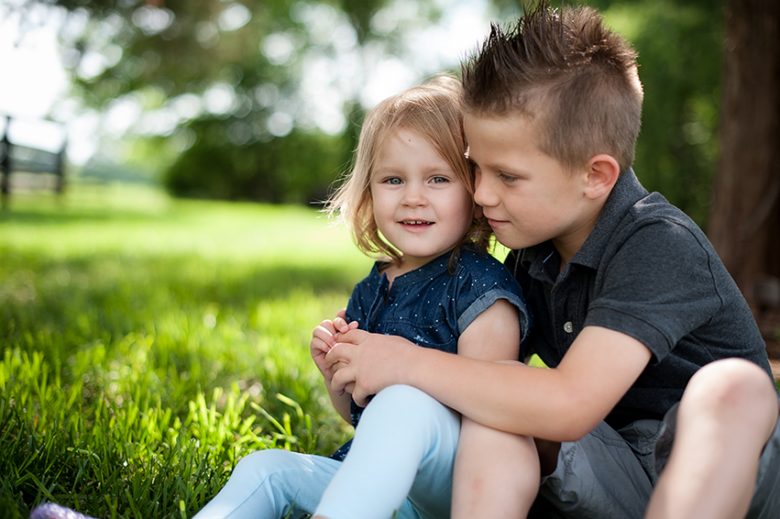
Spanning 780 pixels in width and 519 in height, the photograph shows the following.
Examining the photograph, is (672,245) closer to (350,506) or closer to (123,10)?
(350,506)

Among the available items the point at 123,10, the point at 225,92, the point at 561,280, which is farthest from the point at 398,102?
the point at 225,92

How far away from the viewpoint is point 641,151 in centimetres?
688

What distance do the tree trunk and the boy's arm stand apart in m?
2.44

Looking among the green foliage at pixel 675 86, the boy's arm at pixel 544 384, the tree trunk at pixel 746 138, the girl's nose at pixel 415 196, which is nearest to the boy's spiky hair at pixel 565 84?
the girl's nose at pixel 415 196

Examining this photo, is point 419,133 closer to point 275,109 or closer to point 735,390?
point 735,390

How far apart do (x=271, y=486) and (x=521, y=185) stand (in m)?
0.88

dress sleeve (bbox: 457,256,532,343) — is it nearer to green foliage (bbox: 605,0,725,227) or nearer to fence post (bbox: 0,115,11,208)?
green foliage (bbox: 605,0,725,227)

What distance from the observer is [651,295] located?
44.1 inches

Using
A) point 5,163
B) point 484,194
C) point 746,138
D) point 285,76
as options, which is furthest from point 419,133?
point 285,76

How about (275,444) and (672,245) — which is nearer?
(672,245)

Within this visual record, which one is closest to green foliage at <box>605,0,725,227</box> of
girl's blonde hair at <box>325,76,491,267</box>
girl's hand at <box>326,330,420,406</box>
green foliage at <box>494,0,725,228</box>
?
green foliage at <box>494,0,725,228</box>

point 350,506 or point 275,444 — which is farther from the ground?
point 350,506

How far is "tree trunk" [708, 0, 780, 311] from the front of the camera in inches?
120

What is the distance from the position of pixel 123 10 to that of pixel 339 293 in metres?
2.94
